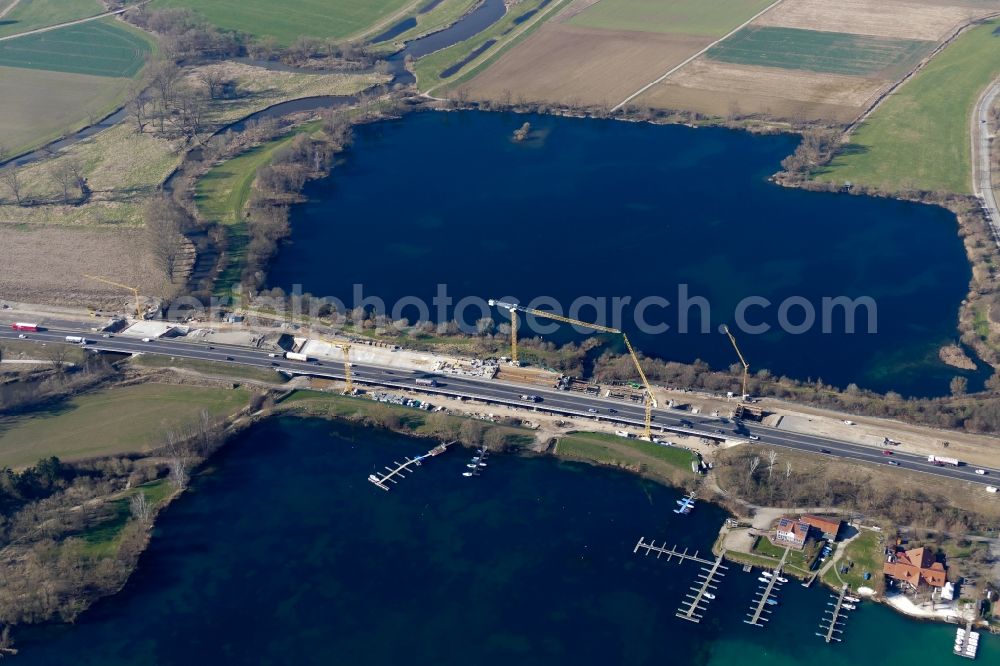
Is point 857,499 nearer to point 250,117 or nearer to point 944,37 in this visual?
point 250,117

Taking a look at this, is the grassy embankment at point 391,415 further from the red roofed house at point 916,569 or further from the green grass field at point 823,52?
the green grass field at point 823,52

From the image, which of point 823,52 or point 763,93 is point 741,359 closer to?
point 763,93

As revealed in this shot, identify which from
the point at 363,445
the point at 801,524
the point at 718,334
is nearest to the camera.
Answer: the point at 801,524

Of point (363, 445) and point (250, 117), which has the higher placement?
point (250, 117)

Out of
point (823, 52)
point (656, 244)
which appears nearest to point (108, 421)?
point (656, 244)

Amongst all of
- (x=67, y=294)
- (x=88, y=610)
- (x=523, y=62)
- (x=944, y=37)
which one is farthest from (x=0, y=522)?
(x=944, y=37)

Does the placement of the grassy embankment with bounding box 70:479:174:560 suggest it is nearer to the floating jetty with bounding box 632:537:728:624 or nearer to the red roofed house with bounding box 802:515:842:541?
the floating jetty with bounding box 632:537:728:624
